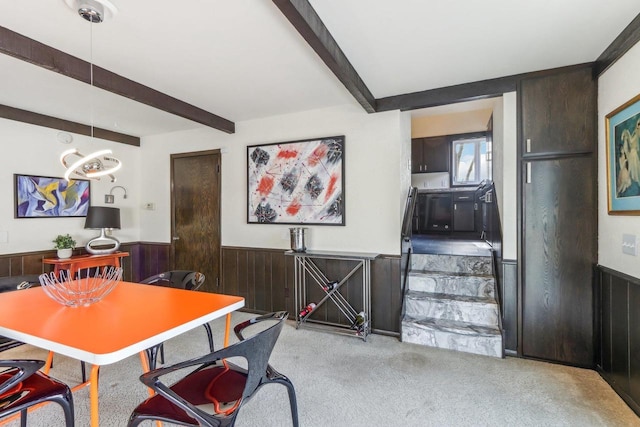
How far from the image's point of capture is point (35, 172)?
12.2 ft

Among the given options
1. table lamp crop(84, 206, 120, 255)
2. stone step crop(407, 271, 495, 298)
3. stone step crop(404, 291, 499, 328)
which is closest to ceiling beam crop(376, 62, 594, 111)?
stone step crop(407, 271, 495, 298)

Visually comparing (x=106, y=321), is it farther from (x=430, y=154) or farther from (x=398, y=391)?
(x=430, y=154)

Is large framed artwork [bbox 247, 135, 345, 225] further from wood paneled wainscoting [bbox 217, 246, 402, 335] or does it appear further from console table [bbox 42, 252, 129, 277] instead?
console table [bbox 42, 252, 129, 277]

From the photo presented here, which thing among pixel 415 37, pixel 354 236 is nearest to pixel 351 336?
pixel 354 236

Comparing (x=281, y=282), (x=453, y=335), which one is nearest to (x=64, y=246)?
(x=281, y=282)

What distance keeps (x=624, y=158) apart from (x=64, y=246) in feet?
17.5

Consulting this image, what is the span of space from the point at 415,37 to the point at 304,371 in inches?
103

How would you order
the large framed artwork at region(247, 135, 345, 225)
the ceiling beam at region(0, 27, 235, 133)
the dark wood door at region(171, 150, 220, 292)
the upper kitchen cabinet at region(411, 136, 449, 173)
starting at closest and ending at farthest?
1. the ceiling beam at region(0, 27, 235, 133)
2. the large framed artwork at region(247, 135, 345, 225)
3. the dark wood door at region(171, 150, 220, 292)
4. the upper kitchen cabinet at region(411, 136, 449, 173)

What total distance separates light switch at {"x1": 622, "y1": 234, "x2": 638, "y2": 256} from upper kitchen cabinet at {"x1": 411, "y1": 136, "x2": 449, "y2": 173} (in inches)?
142

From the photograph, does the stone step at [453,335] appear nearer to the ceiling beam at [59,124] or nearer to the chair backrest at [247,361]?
the chair backrest at [247,361]

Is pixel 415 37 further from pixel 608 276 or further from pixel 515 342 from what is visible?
pixel 515 342

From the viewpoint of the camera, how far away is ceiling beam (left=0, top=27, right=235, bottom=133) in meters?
2.08

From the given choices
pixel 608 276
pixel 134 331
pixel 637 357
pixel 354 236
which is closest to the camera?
pixel 134 331

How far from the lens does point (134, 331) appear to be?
1.39 metres
